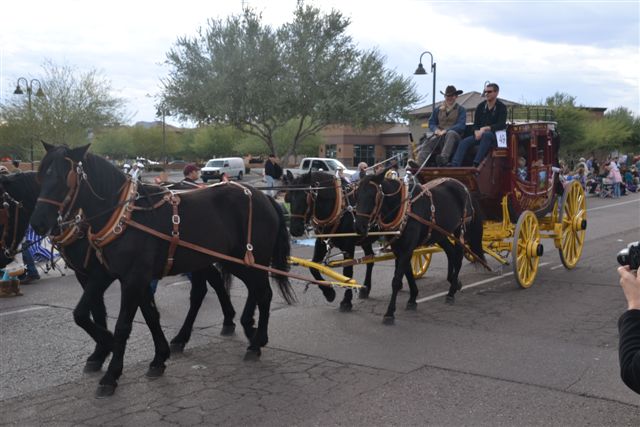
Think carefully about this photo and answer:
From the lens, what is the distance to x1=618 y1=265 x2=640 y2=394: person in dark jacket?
220 centimetres

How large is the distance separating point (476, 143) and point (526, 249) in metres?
1.82

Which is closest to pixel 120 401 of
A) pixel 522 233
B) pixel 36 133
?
pixel 522 233

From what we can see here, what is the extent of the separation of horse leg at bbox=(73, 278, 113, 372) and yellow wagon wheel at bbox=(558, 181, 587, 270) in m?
7.90

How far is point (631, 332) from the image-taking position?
7.39 ft

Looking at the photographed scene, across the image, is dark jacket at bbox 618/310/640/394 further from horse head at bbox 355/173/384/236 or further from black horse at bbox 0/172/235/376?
horse head at bbox 355/173/384/236

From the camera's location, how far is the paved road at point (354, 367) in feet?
15.6

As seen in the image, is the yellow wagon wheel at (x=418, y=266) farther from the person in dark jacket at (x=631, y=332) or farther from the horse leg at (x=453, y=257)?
the person in dark jacket at (x=631, y=332)

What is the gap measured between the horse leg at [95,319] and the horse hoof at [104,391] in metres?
0.70

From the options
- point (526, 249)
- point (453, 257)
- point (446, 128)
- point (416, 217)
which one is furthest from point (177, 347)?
point (446, 128)

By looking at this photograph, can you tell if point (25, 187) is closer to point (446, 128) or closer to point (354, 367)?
point (354, 367)

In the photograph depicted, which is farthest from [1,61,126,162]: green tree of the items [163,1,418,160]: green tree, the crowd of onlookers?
the crowd of onlookers

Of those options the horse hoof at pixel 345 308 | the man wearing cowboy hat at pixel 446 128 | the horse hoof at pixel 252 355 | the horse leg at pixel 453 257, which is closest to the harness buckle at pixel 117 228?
the horse hoof at pixel 252 355

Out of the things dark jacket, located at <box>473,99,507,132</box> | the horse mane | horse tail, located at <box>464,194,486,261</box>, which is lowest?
horse tail, located at <box>464,194,486,261</box>

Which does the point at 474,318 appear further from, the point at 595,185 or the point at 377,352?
the point at 595,185
